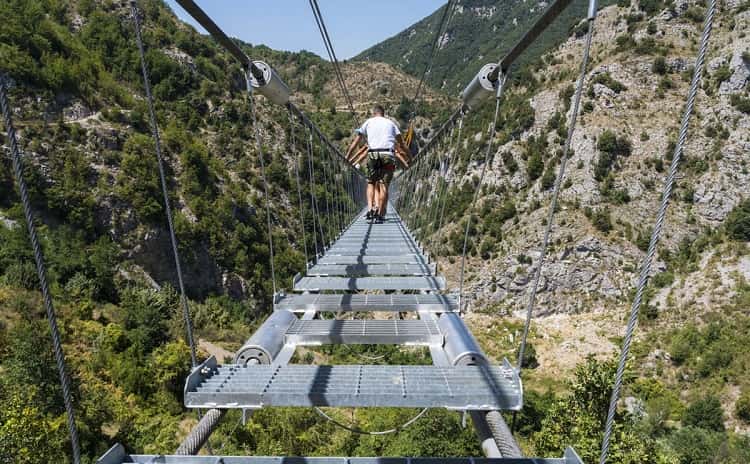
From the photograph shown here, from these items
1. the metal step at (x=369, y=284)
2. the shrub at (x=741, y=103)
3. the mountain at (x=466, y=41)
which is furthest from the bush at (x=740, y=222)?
the metal step at (x=369, y=284)

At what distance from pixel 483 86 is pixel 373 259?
2319 millimetres

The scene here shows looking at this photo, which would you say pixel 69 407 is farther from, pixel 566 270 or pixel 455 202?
pixel 455 202

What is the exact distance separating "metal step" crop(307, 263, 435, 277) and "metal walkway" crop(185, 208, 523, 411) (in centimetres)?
26

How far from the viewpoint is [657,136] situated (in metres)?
37.8

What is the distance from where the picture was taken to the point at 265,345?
2148 mm

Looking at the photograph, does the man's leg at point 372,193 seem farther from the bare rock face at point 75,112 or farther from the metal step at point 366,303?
the bare rock face at point 75,112

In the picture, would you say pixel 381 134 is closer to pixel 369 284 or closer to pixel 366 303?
pixel 369 284

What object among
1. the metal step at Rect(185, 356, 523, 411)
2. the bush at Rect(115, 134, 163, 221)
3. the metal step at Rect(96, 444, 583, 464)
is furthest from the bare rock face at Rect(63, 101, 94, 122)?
the metal step at Rect(96, 444, 583, 464)

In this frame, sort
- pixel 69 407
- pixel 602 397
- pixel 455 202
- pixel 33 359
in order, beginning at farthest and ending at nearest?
pixel 455 202 → pixel 602 397 → pixel 33 359 → pixel 69 407

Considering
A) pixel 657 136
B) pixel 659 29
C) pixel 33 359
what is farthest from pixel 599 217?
pixel 33 359

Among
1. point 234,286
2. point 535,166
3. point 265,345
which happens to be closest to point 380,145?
point 265,345

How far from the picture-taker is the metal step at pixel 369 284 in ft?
11.5

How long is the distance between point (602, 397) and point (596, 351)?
51.1ft

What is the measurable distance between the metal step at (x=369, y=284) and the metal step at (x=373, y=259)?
0.61 meters
